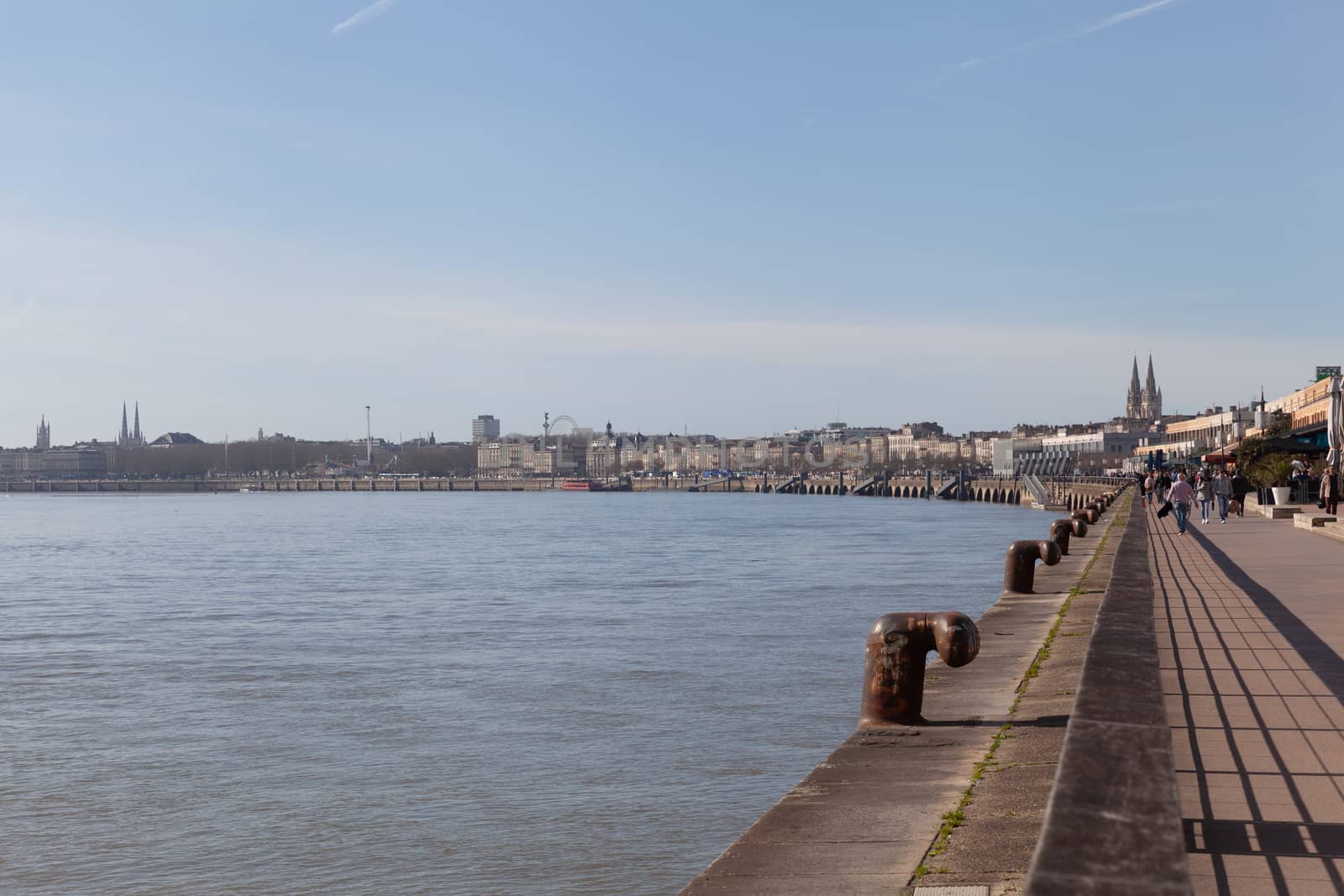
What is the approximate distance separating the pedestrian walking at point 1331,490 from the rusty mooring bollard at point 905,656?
1015 inches

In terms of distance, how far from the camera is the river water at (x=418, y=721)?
1075 centimetres

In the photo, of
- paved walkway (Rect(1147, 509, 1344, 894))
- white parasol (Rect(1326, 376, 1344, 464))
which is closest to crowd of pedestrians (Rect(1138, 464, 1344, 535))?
white parasol (Rect(1326, 376, 1344, 464))

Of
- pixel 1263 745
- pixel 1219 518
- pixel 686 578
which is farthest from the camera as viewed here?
pixel 686 578

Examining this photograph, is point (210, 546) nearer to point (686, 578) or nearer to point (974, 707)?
point (686, 578)

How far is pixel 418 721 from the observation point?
16312 mm

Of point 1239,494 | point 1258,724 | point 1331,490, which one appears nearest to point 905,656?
point 1258,724

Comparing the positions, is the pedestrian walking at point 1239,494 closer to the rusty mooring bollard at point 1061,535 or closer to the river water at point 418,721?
the river water at point 418,721

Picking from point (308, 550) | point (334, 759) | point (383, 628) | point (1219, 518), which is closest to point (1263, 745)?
point (334, 759)

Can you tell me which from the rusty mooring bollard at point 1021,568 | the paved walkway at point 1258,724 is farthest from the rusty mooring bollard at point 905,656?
the rusty mooring bollard at point 1021,568

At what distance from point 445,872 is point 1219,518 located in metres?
30.1

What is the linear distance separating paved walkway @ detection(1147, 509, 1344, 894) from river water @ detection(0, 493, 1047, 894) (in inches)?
141

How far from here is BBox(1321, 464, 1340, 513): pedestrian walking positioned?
3212 cm

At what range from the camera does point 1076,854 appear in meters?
2.59

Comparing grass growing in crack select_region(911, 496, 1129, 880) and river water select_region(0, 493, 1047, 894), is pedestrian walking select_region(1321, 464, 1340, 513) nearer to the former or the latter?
river water select_region(0, 493, 1047, 894)
